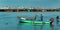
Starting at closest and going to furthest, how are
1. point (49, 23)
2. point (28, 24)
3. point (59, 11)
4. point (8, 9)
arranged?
point (49, 23), point (28, 24), point (8, 9), point (59, 11)

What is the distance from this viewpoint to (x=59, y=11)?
19050 centimetres

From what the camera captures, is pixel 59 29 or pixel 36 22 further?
pixel 36 22

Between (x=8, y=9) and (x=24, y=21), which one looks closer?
(x=24, y=21)

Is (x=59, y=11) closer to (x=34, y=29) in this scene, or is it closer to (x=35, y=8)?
(x=35, y=8)

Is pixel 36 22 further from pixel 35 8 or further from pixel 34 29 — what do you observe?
Result: pixel 35 8

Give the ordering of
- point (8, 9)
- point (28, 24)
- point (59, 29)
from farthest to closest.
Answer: point (8, 9) → point (28, 24) → point (59, 29)

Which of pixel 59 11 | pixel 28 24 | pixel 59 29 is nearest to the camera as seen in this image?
pixel 59 29

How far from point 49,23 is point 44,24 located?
7.24 ft

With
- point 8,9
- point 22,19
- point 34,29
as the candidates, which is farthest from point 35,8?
point 34,29

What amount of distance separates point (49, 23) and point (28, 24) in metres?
5.54

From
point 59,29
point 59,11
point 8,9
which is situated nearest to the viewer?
point 59,29

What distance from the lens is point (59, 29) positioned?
43844mm

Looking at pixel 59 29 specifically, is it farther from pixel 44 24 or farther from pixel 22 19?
pixel 22 19

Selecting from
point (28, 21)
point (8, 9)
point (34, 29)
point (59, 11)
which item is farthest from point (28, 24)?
point (59, 11)
